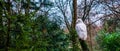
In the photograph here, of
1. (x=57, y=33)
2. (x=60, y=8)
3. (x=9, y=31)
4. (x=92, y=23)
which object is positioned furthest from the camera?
(x=92, y=23)

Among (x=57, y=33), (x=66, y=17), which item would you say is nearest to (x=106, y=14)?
(x=66, y=17)

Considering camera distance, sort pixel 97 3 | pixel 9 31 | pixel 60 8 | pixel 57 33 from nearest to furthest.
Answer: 1. pixel 9 31
2. pixel 57 33
3. pixel 60 8
4. pixel 97 3

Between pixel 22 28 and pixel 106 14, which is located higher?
pixel 22 28

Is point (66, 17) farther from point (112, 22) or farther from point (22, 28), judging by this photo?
point (22, 28)

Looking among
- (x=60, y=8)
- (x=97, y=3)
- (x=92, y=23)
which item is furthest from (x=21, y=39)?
(x=92, y=23)


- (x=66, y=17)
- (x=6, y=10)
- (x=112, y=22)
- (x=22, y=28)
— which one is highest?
(x=6, y=10)

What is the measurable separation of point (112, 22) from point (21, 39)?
13.1 metres

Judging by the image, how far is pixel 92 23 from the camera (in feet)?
48.1

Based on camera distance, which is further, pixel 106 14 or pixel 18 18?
pixel 106 14

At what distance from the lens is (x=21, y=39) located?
7.73 feet

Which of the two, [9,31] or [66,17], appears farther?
[66,17]

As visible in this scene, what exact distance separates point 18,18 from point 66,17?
958 cm

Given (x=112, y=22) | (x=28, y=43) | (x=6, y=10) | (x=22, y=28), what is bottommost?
(x=112, y=22)

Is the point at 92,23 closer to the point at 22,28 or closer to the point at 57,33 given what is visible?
the point at 57,33
